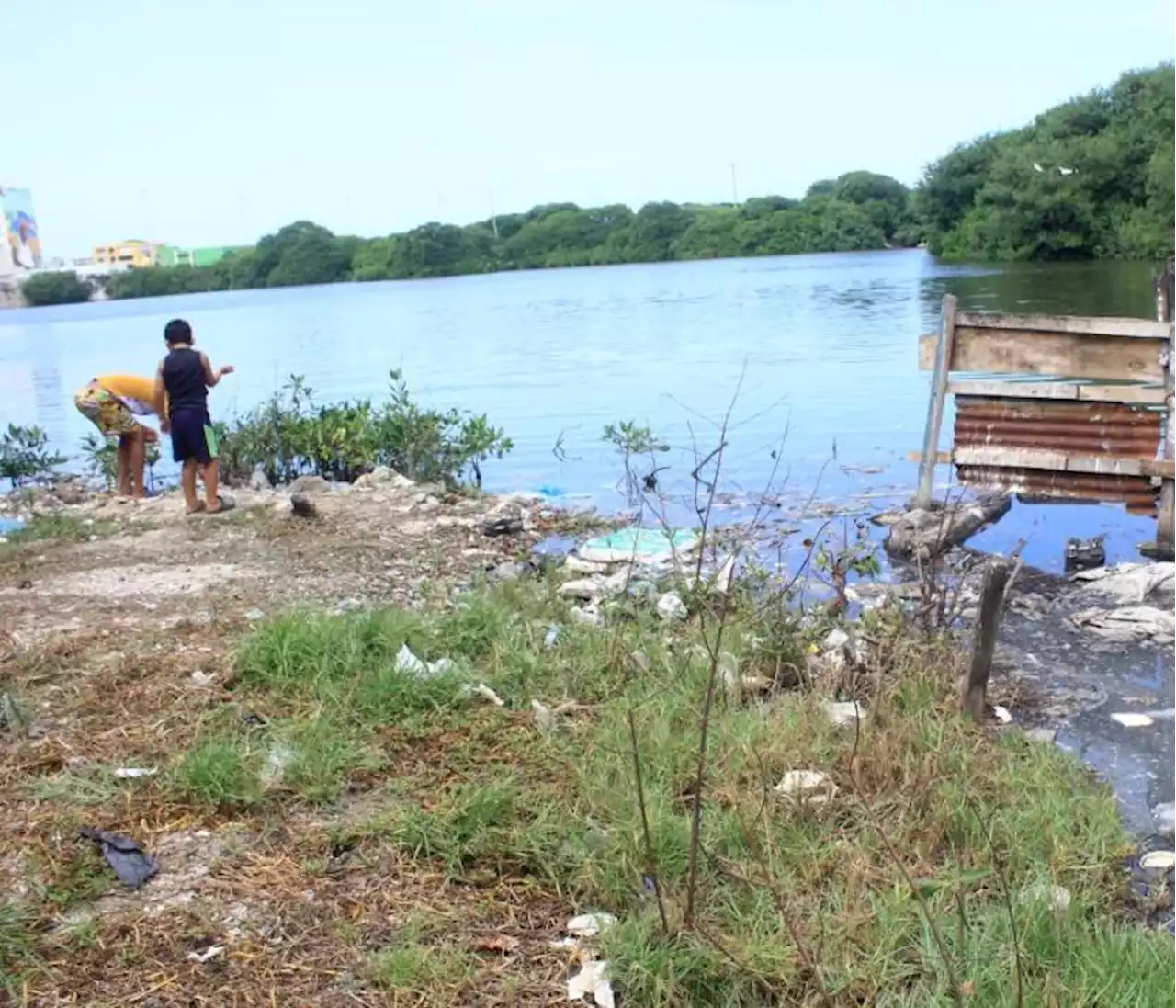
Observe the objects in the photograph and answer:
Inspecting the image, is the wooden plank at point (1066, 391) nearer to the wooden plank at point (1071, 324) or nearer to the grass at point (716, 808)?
the wooden plank at point (1071, 324)

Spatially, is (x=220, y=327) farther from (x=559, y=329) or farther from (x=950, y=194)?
(x=950, y=194)

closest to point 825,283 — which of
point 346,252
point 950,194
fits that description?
point 950,194

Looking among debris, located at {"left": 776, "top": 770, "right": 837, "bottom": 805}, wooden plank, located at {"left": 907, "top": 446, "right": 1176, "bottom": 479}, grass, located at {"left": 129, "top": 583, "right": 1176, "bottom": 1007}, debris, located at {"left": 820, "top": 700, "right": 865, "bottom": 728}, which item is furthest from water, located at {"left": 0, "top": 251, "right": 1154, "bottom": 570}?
debris, located at {"left": 776, "top": 770, "right": 837, "bottom": 805}

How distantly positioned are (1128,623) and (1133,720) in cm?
123

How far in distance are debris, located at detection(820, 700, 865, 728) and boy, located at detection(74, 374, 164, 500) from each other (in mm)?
6669

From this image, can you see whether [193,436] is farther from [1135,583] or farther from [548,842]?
[1135,583]

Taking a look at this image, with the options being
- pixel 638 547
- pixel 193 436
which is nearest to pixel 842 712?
pixel 638 547

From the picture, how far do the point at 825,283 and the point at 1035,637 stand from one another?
4601 centimetres

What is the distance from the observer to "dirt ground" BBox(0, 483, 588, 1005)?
2.88 metres

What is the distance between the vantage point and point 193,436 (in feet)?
28.0

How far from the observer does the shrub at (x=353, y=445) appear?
11305 millimetres

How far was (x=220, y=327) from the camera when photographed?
165ft

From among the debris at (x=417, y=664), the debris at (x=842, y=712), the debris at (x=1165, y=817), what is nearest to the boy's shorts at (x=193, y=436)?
the debris at (x=417, y=664)

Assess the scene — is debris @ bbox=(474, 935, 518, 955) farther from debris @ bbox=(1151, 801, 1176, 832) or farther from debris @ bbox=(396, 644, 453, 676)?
debris @ bbox=(1151, 801, 1176, 832)
